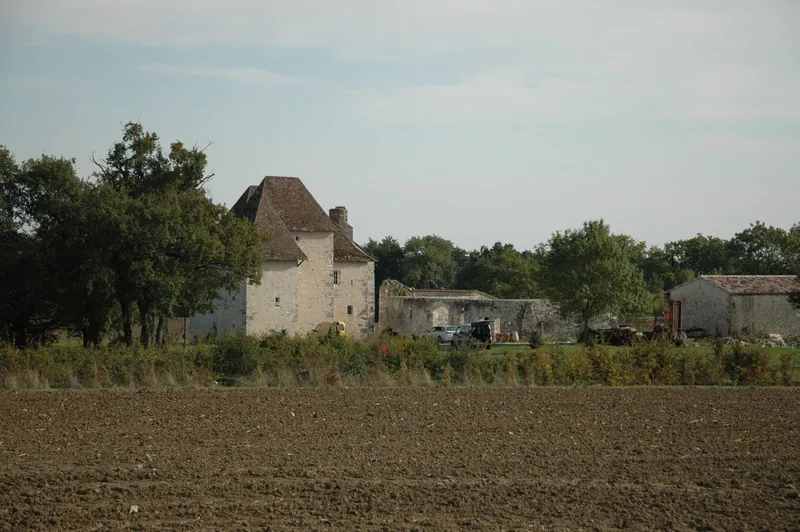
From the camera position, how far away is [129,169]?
3350 centimetres

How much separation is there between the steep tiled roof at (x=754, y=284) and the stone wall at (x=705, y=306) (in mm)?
528

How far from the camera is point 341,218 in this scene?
187ft

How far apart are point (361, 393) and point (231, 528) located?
1299 cm

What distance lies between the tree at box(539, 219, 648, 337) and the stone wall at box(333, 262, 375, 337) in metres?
10.2

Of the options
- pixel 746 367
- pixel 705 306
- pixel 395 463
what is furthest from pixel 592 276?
pixel 395 463

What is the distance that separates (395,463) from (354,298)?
39257mm

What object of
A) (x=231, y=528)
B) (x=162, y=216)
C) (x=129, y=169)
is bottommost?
(x=231, y=528)

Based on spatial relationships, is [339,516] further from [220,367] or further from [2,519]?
[220,367]

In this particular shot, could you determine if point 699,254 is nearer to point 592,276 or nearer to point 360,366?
point 592,276

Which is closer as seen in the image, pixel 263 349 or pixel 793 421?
pixel 793 421

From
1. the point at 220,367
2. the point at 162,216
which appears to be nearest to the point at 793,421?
the point at 220,367

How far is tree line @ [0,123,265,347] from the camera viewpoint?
30188 mm

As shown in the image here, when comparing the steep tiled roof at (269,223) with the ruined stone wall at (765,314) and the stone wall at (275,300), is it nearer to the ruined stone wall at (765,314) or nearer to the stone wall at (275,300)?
the stone wall at (275,300)

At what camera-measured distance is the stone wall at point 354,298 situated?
5238cm
